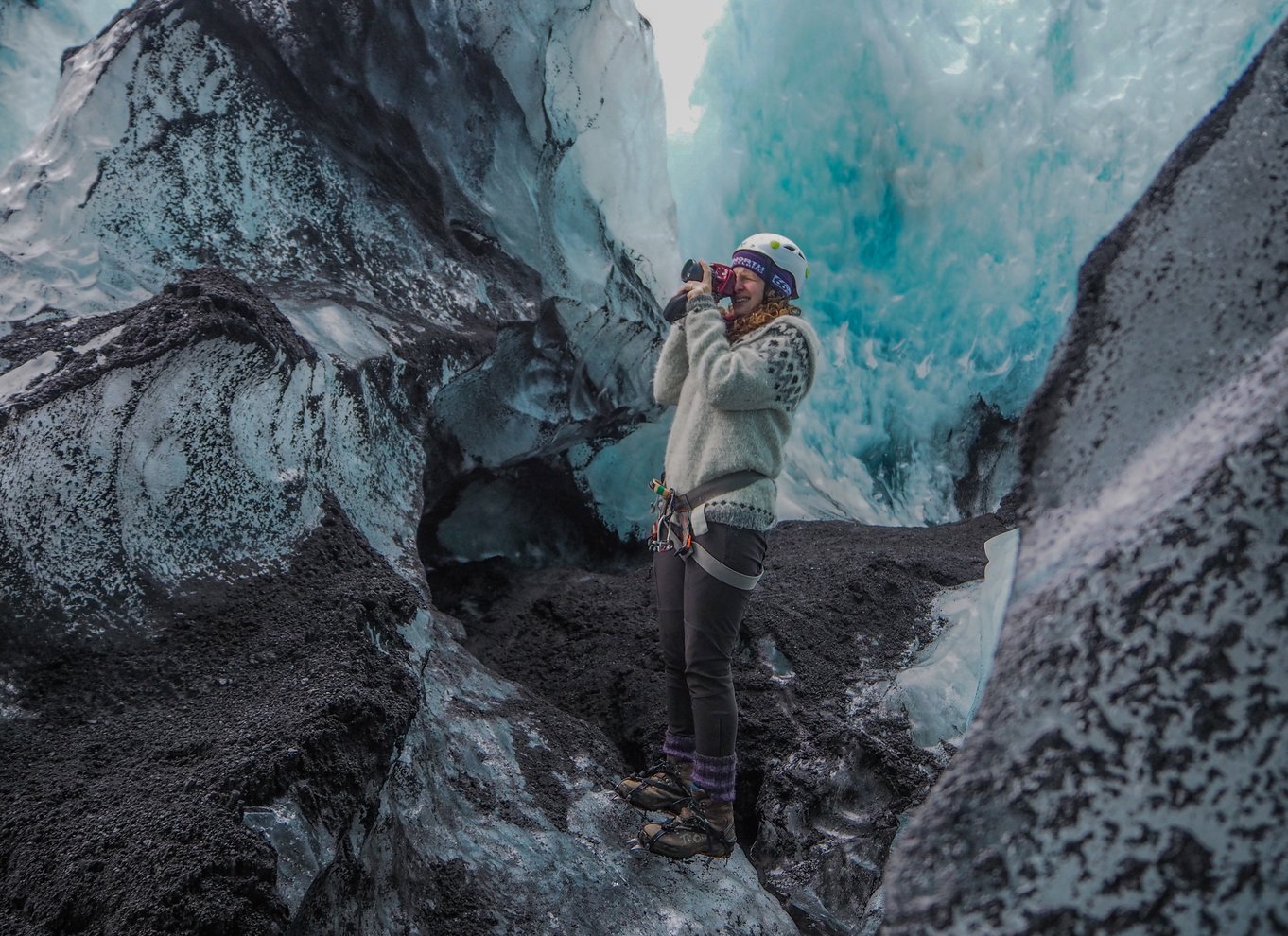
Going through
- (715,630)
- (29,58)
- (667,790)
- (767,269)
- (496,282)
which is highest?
(29,58)

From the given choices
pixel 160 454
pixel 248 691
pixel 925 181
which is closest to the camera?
pixel 248 691

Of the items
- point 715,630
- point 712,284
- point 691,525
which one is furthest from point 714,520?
point 712,284

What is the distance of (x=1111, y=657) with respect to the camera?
79 cm

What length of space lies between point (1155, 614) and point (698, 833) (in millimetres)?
1501

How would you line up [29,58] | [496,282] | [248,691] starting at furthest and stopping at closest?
[29,58] < [496,282] < [248,691]

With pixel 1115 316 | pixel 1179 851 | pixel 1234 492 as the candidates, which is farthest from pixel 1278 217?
pixel 1179 851

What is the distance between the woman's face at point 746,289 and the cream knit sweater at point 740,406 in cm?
11

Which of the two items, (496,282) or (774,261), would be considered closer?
(774,261)

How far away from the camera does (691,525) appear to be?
2023mm

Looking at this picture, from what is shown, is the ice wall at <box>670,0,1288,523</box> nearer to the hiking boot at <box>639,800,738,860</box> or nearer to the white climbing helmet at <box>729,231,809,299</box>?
the white climbing helmet at <box>729,231,809,299</box>

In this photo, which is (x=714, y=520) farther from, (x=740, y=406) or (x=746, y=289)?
(x=746, y=289)

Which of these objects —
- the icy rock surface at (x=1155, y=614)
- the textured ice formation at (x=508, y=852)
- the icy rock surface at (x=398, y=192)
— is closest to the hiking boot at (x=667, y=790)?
the textured ice formation at (x=508, y=852)

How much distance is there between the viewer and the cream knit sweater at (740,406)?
77.7 inches

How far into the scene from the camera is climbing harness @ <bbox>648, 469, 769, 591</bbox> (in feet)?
6.54
